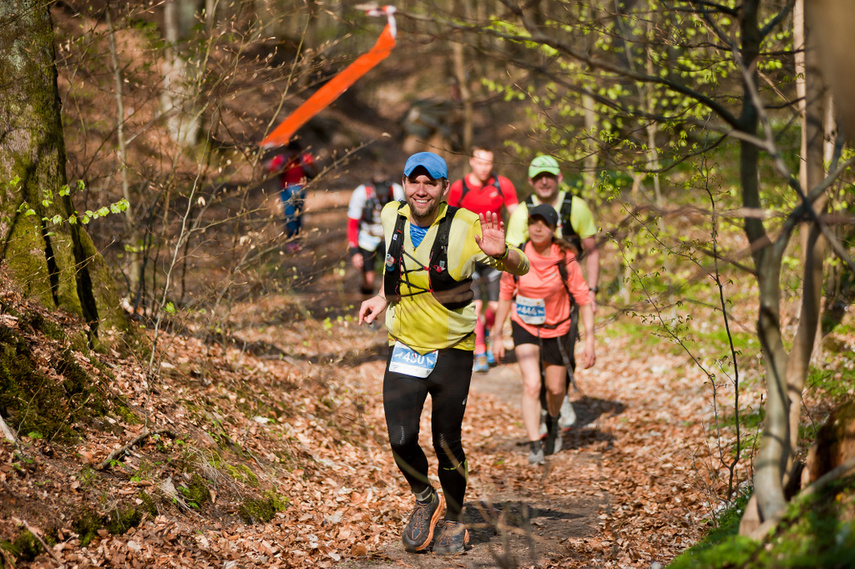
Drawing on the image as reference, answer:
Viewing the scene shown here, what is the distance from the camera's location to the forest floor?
13.6ft

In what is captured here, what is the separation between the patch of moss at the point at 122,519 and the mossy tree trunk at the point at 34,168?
1.91 metres

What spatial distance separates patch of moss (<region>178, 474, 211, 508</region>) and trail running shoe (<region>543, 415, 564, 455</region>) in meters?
3.41

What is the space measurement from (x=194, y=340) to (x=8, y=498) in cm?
363

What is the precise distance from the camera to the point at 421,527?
14.9ft

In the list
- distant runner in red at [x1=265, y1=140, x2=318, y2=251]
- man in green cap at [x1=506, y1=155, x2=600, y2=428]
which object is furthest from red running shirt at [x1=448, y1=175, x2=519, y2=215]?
distant runner in red at [x1=265, y1=140, x2=318, y2=251]

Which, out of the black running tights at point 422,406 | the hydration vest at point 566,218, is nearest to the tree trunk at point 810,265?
the black running tights at point 422,406

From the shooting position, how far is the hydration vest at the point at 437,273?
165 inches

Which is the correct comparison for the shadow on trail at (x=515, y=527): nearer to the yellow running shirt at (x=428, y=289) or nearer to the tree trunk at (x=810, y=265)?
the yellow running shirt at (x=428, y=289)

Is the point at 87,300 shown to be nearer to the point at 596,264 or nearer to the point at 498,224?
the point at 498,224

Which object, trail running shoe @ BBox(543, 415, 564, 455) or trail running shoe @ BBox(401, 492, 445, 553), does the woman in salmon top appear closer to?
trail running shoe @ BBox(543, 415, 564, 455)

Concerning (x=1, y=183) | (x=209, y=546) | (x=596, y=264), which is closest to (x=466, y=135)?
(x=596, y=264)

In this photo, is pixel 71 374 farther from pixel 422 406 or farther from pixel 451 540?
pixel 451 540

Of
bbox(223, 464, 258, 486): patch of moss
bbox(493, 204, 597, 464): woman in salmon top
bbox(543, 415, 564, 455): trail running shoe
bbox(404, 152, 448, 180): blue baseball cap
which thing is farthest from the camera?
bbox(543, 415, 564, 455): trail running shoe

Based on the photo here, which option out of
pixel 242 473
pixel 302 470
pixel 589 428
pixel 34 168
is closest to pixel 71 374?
pixel 242 473
